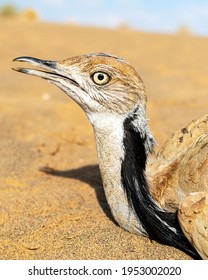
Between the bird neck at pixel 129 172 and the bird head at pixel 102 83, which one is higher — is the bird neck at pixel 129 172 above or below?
below

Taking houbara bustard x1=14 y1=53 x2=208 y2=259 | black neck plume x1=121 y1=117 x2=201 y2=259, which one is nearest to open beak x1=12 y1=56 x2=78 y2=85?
houbara bustard x1=14 y1=53 x2=208 y2=259

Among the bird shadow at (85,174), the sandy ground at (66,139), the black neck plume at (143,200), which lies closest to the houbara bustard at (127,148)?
the black neck plume at (143,200)

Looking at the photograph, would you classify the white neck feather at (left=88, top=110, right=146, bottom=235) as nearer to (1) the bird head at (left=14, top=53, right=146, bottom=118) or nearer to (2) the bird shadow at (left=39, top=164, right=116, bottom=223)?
(1) the bird head at (left=14, top=53, right=146, bottom=118)

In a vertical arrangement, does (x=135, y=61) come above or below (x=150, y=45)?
below

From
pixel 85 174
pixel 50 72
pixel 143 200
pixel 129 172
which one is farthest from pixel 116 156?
pixel 85 174

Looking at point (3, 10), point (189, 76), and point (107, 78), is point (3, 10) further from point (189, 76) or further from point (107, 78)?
point (107, 78)

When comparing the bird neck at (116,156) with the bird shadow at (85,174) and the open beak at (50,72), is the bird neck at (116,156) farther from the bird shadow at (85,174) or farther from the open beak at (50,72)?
the bird shadow at (85,174)

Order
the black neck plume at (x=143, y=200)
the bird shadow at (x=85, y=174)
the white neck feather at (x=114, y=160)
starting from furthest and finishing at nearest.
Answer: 1. the bird shadow at (x=85, y=174)
2. the white neck feather at (x=114, y=160)
3. the black neck plume at (x=143, y=200)
